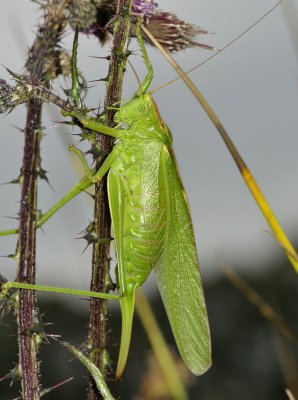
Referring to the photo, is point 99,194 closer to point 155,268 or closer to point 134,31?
point 155,268

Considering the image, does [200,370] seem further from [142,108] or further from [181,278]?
[142,108]

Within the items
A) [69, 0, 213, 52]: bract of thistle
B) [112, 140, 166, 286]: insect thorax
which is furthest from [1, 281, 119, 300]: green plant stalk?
[69, 0, 213, 52]: bract of thistle

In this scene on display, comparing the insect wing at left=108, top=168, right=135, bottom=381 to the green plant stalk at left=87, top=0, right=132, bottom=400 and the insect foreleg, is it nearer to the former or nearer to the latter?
the green plant stalk at left=87, top=0, right=132, bottom=400

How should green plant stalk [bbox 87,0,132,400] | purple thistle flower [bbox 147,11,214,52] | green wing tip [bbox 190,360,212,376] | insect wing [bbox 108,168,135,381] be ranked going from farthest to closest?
purple thistle flower [bbox 147,11,214,52], green wing tip [bbox 190,360,212,376], insect wing [bbox 108,168,135,381], green plant stalk [bbox 87,0,132,400]

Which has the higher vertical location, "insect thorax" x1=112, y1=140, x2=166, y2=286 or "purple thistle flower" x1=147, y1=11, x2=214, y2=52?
"purple thistle flower" x1=147, y1=11, x2=214, y2=52

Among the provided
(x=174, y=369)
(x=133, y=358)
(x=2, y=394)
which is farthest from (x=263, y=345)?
(x=174, y=369)

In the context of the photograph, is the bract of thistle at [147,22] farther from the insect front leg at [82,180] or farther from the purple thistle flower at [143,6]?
the insect front leg at [82,180]
